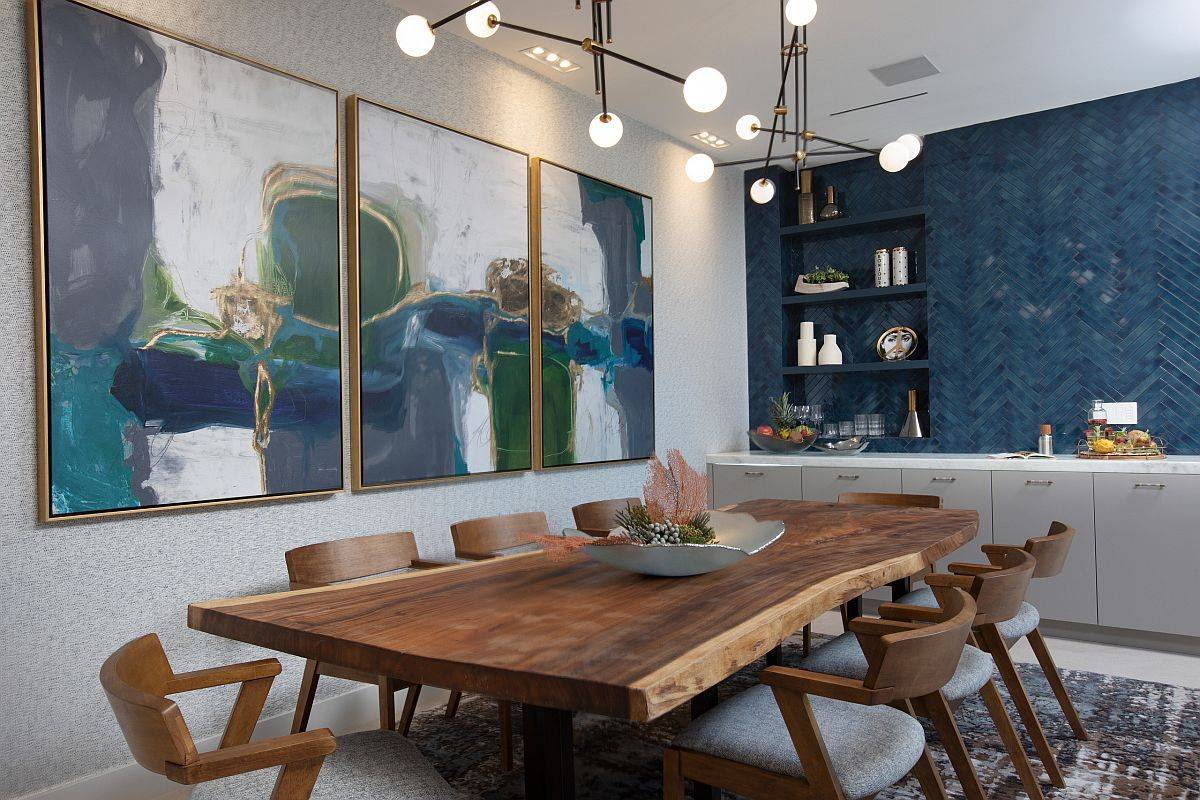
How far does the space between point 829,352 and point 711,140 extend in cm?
162

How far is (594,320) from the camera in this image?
4402 mm

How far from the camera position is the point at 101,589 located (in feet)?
8.04

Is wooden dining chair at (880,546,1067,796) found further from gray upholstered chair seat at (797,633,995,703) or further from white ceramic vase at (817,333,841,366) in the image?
white ceramic vase at (817,333,841,366)

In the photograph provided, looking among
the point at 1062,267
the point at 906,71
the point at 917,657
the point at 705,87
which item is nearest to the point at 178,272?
the point at 705,87

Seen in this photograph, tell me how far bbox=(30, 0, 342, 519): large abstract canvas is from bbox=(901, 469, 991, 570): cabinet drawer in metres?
3.15

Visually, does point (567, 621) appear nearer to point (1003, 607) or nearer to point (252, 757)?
point (252, 757)

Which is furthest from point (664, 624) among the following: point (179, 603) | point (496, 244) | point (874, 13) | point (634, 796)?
point (874, 13)

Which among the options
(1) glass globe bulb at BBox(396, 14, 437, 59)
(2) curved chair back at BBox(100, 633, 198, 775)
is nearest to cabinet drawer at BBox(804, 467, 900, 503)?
(1) glass globe bulb at BBox(396, 14, 437, 59)

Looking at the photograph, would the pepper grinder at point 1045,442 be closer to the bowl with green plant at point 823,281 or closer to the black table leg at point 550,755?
the bowl with green plant at point 823,281

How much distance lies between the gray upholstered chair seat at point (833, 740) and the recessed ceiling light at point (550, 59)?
312 centimetres

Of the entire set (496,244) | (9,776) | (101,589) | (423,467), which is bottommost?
(9,776)

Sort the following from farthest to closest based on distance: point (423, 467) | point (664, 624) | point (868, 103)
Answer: point (868, 103) → point (423, 467) → point (664, 624)

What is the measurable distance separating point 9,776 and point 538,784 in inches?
65.1

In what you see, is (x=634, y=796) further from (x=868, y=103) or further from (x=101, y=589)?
(x=868, y=103)
